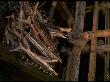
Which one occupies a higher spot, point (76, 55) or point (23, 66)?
point (76, 55)

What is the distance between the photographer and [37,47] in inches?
141

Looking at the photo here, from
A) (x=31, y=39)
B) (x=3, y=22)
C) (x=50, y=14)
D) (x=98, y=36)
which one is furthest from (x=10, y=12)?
(x=98, y=36)

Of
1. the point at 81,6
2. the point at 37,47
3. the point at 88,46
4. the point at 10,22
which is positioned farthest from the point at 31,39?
the point at 81,6

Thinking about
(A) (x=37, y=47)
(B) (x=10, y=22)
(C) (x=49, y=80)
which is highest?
(B) (x=10, y=22)

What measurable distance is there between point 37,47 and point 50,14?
48.7 inches

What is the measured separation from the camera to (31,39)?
356 centimetres

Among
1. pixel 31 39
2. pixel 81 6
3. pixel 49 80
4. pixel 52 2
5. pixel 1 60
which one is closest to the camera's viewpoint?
pixel 31 39

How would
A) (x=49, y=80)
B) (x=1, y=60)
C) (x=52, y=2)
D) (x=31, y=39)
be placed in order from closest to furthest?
1. (x=31, y=39)
2. (x=49, y=80)
3. (x=1, y=60)
4. (x=52, y=2)

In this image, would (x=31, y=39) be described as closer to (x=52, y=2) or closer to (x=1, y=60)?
(x=1, y=60)

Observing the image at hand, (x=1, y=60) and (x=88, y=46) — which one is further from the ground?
(x=88, y=46)

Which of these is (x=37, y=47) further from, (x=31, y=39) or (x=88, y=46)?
(x=88, y=46)

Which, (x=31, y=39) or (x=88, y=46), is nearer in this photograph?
(x=31, y=39)

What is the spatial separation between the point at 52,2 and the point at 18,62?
1746 mm

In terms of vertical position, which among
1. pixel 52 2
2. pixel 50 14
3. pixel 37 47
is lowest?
pixel 37 47
